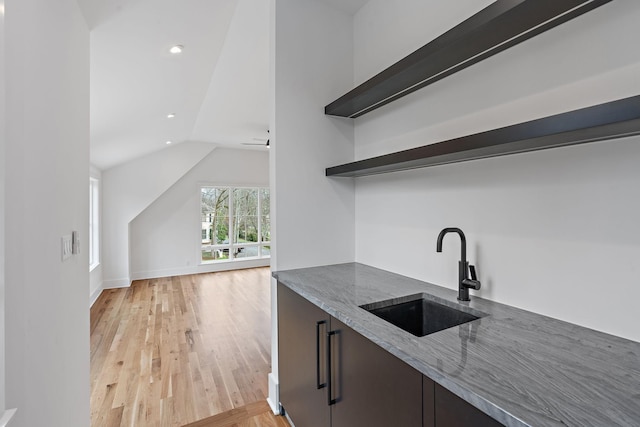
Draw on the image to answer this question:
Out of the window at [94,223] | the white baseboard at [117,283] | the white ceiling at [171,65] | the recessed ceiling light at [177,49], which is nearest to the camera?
the white ceiling at [171,65]

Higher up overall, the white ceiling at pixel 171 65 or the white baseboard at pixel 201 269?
the white ceiling at pixel 171 65

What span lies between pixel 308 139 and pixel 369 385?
1.49 meters

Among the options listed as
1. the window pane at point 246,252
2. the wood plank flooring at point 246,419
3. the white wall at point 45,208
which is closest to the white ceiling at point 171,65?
the white wall at point 45,208

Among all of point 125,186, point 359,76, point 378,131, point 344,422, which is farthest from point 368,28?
point 125,186

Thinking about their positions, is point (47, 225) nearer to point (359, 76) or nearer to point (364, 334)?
point (364, 334)

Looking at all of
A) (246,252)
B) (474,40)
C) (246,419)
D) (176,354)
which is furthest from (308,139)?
(246,252)

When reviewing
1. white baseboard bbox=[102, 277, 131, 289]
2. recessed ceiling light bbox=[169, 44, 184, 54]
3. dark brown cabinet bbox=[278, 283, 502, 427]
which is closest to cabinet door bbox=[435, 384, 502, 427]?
dark brown cabinet bbox=[278, 283, 502, 427]

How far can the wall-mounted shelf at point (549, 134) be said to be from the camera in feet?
2.41

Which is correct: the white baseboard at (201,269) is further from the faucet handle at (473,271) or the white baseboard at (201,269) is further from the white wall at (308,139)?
the faucet handle at (473,271)

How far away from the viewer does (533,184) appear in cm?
115

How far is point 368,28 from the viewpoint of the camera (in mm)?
2039

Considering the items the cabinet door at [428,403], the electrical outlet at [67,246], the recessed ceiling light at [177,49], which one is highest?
the recessed ceiling light at [177,49]

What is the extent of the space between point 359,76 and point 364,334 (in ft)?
5.91

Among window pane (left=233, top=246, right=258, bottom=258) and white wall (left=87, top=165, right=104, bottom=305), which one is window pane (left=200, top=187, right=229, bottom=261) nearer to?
window pane (left=233, top=246, right=258, bottom=258)
